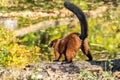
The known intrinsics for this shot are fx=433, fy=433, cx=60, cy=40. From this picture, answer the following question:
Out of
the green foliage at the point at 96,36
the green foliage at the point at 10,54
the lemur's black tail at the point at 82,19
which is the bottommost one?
the green foliage at the point at 96,36

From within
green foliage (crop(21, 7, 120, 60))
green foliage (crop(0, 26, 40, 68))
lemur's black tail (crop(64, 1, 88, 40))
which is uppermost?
lemur's black tail (crop(64, 1, 88, 40))

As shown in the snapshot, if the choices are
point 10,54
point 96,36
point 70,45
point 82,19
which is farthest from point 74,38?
point 96,36

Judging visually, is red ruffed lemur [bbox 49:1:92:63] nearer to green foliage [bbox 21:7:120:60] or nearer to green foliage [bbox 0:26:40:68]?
green foliage [bbox 0:26:40:68]

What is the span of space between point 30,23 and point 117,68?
714 cm

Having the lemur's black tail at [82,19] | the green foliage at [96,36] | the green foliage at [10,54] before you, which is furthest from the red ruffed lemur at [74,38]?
the green foliage at [96,36]

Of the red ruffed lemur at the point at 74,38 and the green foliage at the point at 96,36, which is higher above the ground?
the red ruffed lemur at the point at 74,38

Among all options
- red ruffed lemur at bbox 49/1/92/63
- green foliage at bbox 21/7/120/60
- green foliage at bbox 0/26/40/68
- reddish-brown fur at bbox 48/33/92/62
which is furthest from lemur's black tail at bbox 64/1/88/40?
green foliage at bbox 21/7/120/60

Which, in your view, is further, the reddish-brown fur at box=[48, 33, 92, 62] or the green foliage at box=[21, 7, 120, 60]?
the green foliage at box=[21, 7, 120, 60]

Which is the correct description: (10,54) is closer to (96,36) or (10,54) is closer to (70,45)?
(70,45)

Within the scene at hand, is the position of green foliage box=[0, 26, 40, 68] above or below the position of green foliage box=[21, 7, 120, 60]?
above

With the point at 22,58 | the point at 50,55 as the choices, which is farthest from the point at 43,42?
the point at 22,58

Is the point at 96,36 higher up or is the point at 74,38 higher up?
the point at 74,38

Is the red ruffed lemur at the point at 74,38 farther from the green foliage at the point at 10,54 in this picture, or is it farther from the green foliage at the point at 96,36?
the green foliage at the point at 96,36

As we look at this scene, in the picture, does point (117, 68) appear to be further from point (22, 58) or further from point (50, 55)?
point (50, 55)
